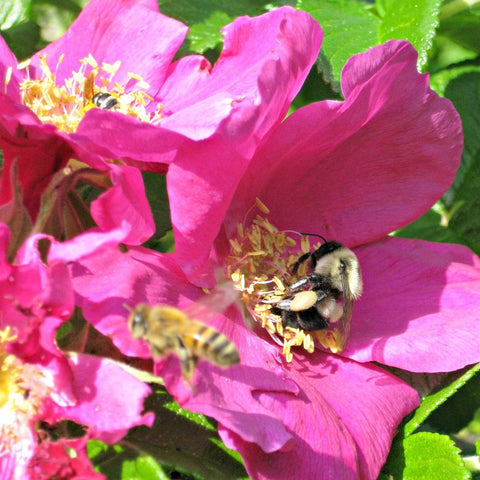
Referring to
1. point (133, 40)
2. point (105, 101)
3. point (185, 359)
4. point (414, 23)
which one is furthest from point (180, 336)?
point (414, 23)

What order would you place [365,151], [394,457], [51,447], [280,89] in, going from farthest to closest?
[365,151]
[394,457]
[280,89]
[51,447]

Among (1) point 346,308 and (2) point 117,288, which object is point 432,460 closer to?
(1) point 346,308

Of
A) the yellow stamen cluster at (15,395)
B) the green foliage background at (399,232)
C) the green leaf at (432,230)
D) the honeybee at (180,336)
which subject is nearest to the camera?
the honeybee at (180,336)

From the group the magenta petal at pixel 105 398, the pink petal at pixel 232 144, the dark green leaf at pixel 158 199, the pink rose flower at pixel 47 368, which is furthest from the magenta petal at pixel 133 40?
the magenta petal at pixel 105 398

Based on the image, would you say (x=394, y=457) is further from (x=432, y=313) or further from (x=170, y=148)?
(x=170, y=148)

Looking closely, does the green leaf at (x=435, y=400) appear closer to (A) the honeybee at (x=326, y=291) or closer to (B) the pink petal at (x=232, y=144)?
(A) the honeybee at (x=326, y=291)

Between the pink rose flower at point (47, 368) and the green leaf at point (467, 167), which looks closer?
the pink rose flower at point (47, 368)

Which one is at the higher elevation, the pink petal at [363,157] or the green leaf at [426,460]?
the pink petal at [363,157]

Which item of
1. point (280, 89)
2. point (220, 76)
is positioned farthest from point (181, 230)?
point (220, 76)
